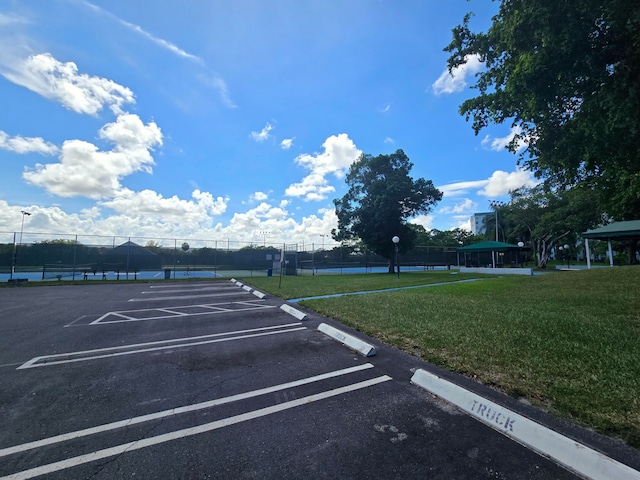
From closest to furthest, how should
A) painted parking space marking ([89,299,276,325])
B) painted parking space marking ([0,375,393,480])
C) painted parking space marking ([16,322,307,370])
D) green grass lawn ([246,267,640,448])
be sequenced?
painted parking space marking ([0,375,393,480]) → green grass lawn ([246,267,640,448]) → painted parking space marking ([16,322,307,370]) → painted parking space marking ([89,299,276,325])

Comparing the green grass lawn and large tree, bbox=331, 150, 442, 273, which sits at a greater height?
large tree, bbox=331, 150, 442, 273

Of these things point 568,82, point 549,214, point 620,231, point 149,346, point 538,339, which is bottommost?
point 149,346

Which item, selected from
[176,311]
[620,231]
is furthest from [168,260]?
[620,231]

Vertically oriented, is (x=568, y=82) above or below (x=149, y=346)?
above

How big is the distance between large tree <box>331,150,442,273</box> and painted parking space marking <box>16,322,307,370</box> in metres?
19.8

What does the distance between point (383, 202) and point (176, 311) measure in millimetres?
19489

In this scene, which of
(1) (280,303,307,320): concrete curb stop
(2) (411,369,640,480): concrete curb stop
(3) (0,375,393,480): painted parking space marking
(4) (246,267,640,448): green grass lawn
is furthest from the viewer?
(1) (280,303,307,320): concrete curb stop

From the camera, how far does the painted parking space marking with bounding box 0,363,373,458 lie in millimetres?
2395

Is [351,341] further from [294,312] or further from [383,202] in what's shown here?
[383,202]

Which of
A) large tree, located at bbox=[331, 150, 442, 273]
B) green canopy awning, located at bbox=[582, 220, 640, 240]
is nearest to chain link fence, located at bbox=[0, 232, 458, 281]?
large tree, located at bbox=[331, 150, 442, 273]

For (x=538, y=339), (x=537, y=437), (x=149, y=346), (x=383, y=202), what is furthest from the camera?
(x=383, y=202)

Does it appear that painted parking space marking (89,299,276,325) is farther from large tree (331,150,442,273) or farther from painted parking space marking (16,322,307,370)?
large tree (331,150,442,273)

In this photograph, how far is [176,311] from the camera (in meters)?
8.51

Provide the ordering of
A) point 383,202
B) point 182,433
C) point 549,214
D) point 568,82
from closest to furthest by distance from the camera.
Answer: point 182,433, point 568,82, point 383,202, point 549,214
